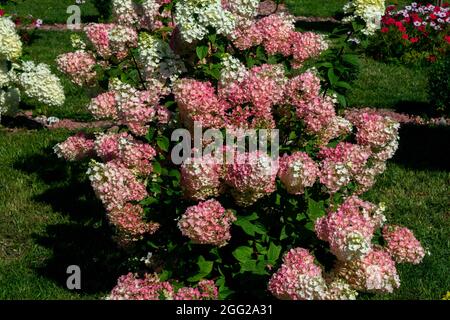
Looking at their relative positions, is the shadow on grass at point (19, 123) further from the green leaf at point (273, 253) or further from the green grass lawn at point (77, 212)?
the green leaf at point (273, 253)

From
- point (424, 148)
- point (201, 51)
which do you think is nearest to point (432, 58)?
point (424, 148)

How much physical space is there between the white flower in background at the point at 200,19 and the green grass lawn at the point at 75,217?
1.67 meters

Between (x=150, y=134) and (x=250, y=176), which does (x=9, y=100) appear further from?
(x=250, y=176)

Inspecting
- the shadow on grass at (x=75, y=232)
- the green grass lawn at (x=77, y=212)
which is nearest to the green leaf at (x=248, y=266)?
the green grass lawn at (x=77, y=212)

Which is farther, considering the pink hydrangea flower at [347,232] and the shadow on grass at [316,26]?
the shadow on grass at [316,26]

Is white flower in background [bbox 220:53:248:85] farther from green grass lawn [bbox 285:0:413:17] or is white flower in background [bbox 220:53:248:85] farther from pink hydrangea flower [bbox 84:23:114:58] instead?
green grass lawn [bbox 285:0:413:17]

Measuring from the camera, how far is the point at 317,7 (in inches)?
648

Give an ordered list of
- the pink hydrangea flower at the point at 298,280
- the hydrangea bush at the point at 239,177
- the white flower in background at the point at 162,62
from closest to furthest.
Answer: the pink hydrangea flower at the point at 298,280, the hydrangea bush at the point at 239,177, the white flower in background at the point at 162,62

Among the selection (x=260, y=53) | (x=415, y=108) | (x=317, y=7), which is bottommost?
(x=317, y=7)

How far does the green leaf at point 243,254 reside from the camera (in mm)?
3577

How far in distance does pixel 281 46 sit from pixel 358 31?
1.53 feet

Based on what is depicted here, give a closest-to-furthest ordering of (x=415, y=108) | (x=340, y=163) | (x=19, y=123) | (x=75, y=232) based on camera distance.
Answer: (x=340, y=163)
(x=75, y=232)
(x=19, y=123)
(x=415, y=108)

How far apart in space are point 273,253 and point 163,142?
0.80 m
